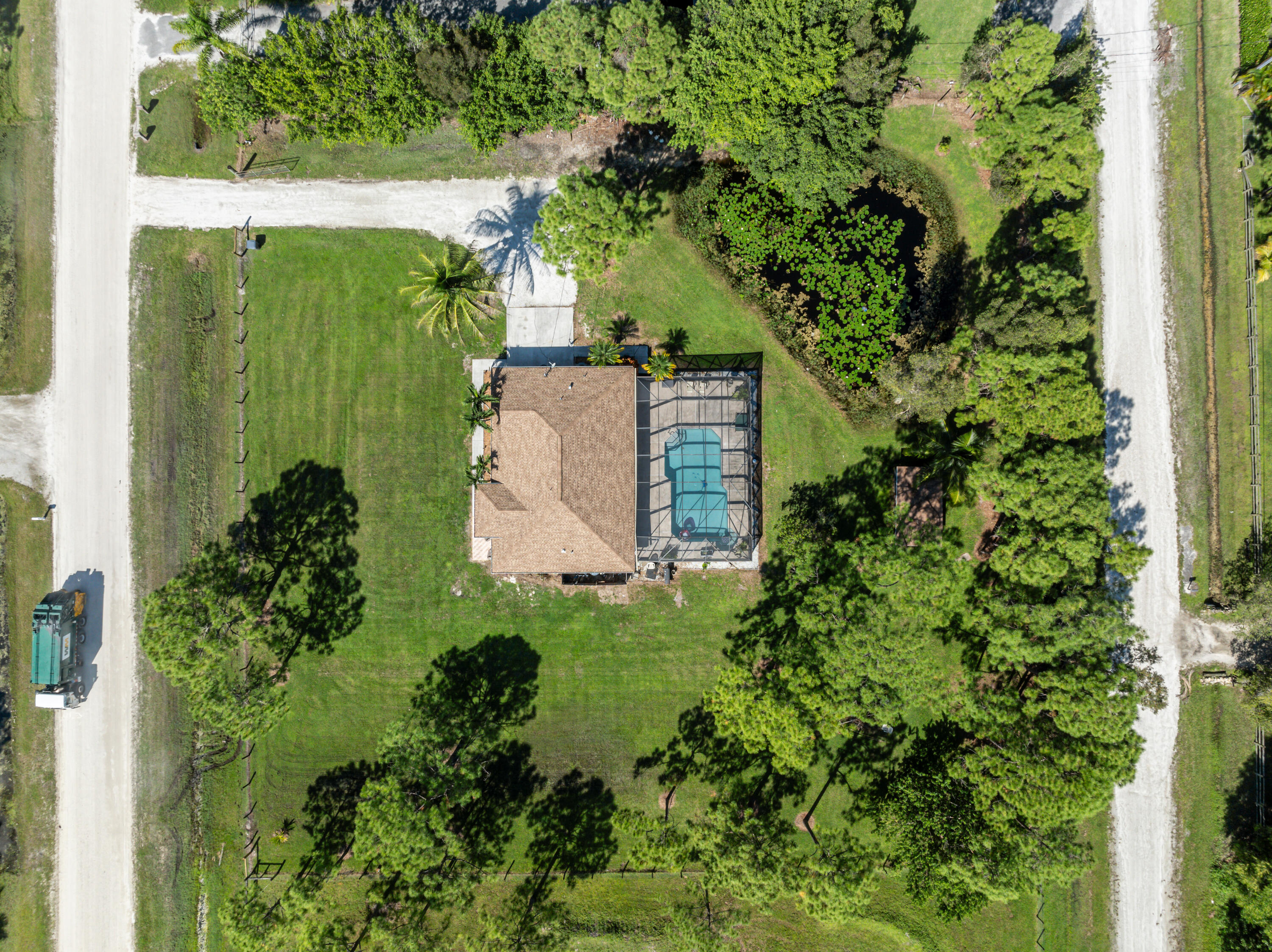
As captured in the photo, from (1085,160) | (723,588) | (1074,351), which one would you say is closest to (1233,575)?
(1074,351)

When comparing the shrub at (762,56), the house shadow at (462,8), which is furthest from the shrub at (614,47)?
the house shadow at (462,8)

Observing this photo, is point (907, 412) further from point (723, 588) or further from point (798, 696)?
point (798, 696)

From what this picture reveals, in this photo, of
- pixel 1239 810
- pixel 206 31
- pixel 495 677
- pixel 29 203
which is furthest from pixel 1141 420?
pixel 29 203

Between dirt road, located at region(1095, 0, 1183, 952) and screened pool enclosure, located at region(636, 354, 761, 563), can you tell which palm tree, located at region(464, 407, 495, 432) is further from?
dirt road, located at region(1095, 0, 1183, 952)

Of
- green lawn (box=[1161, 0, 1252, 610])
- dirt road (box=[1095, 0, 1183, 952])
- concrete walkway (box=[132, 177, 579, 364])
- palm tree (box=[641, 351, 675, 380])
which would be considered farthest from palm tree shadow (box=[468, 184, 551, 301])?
green lawn (box=[1161, 0, 1252, 610])

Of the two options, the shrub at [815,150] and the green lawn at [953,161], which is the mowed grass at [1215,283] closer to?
the green lawn at [953,161]
